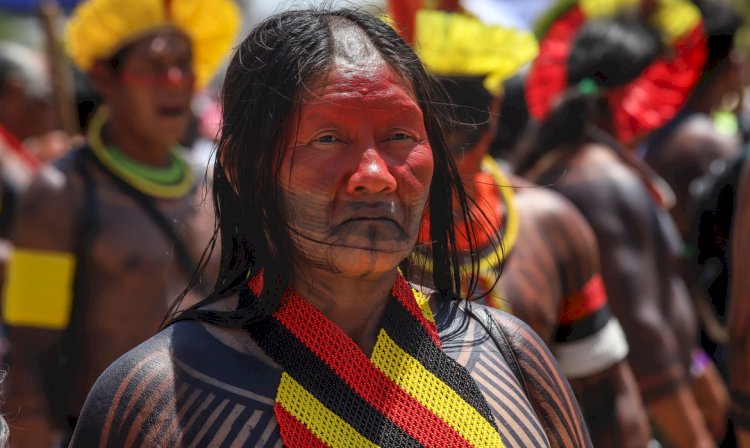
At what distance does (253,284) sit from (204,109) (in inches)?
351

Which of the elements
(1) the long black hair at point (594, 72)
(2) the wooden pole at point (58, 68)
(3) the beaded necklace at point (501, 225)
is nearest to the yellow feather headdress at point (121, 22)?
(1) the long black hair at point (594, 72)

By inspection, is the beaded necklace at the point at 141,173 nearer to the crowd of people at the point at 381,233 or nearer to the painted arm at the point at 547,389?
the crowd of people at the point at 381,233

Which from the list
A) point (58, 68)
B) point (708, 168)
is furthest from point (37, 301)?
point (708, 168)

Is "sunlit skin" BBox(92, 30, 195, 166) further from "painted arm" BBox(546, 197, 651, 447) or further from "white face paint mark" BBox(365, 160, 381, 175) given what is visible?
"white face paint mark" BBox(365, 160, 381, 175)

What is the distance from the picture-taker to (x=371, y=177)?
1978mm

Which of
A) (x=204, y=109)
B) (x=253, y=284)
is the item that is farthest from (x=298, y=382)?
(x=204, y=109)

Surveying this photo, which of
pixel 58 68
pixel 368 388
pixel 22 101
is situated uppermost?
pixel 368 388

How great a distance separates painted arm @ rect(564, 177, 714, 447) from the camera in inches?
189

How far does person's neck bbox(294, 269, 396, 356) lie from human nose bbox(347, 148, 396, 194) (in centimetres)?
16

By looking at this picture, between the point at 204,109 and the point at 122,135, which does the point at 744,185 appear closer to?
the point at 122,135

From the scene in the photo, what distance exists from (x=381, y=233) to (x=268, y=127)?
256 millimetres

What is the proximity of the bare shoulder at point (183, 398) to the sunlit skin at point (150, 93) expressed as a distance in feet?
9.09

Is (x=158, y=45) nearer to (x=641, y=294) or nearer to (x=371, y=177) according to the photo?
(x=641, y=294)

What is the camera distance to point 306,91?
204 cm
